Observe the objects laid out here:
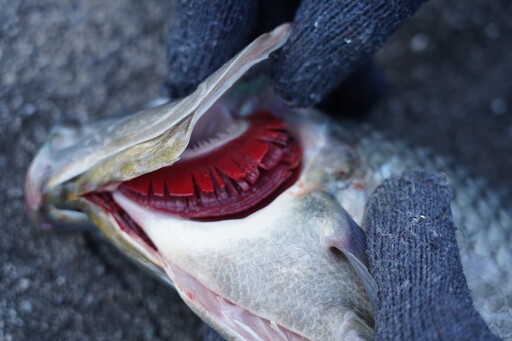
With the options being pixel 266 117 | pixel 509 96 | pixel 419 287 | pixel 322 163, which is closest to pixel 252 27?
pixel 266 117

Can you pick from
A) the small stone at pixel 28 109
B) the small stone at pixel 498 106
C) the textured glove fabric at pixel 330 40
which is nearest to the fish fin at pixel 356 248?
the textured glove fabric at pixel 330 40

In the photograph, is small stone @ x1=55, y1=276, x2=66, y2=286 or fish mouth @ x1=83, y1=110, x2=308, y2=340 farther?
small stone @ x1=55, y1=276, x2=66, y2=286

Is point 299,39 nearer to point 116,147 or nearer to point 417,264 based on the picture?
point 116,147

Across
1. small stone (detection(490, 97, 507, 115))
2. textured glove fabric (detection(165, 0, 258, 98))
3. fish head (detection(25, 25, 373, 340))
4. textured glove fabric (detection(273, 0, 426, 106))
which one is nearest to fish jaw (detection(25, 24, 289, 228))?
fish head (detection(25, 25, 373, 340))

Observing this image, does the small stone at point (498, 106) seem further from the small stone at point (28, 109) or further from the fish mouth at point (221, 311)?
the small stone at point (28, 109)

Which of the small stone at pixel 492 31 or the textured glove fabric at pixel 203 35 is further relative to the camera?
the small stone at pixel 492 31

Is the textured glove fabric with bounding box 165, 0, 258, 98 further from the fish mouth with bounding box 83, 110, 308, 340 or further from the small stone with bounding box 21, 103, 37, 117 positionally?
the small stone with bounding box 21, 103, 37, 117

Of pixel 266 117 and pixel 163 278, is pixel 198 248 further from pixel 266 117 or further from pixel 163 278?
pixel 266 117
